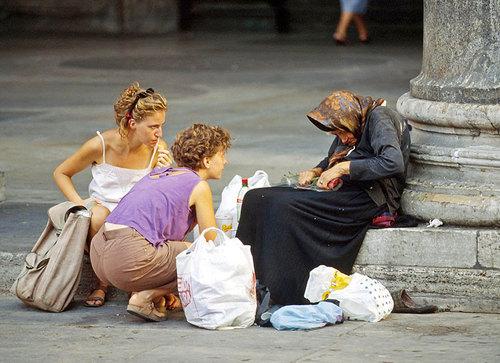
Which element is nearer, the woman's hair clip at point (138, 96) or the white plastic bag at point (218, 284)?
the white plastic bag at point (218, 284)

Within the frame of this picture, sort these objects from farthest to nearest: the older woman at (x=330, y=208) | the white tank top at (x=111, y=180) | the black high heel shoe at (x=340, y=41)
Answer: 1. the black high heel shoe at (x=340, y=41)
2. the white tank top at (x=111, y=180)
3. the older woman at (x=330, y=208)

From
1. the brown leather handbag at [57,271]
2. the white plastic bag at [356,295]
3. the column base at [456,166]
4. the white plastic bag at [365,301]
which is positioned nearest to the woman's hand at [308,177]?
the column base at [456,166]

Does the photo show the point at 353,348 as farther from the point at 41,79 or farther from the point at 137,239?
the point at 41,79

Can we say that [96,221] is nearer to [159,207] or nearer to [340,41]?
[159,207]

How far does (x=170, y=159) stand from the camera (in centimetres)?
710

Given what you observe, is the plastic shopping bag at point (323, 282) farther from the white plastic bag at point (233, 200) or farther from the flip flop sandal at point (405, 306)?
the white plastic bag at point (233, 200)

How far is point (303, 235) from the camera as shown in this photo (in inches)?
260

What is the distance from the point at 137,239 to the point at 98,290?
25.7 inches

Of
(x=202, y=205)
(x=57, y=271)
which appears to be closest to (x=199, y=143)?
(x=202, y=205)

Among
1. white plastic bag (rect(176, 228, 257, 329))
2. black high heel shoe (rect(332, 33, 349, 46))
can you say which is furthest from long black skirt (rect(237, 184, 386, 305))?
black high heel shoe (rect(332, 33, 349, 46))

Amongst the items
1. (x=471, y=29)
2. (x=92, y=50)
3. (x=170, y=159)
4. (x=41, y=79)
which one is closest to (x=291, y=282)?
(x=170, y=159)

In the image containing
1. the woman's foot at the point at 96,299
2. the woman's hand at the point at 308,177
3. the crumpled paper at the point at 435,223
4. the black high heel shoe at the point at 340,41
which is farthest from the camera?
the black high heel shoe at the point at 340,41

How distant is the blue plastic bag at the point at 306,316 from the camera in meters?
6.17

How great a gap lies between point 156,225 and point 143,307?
38 centimetres
